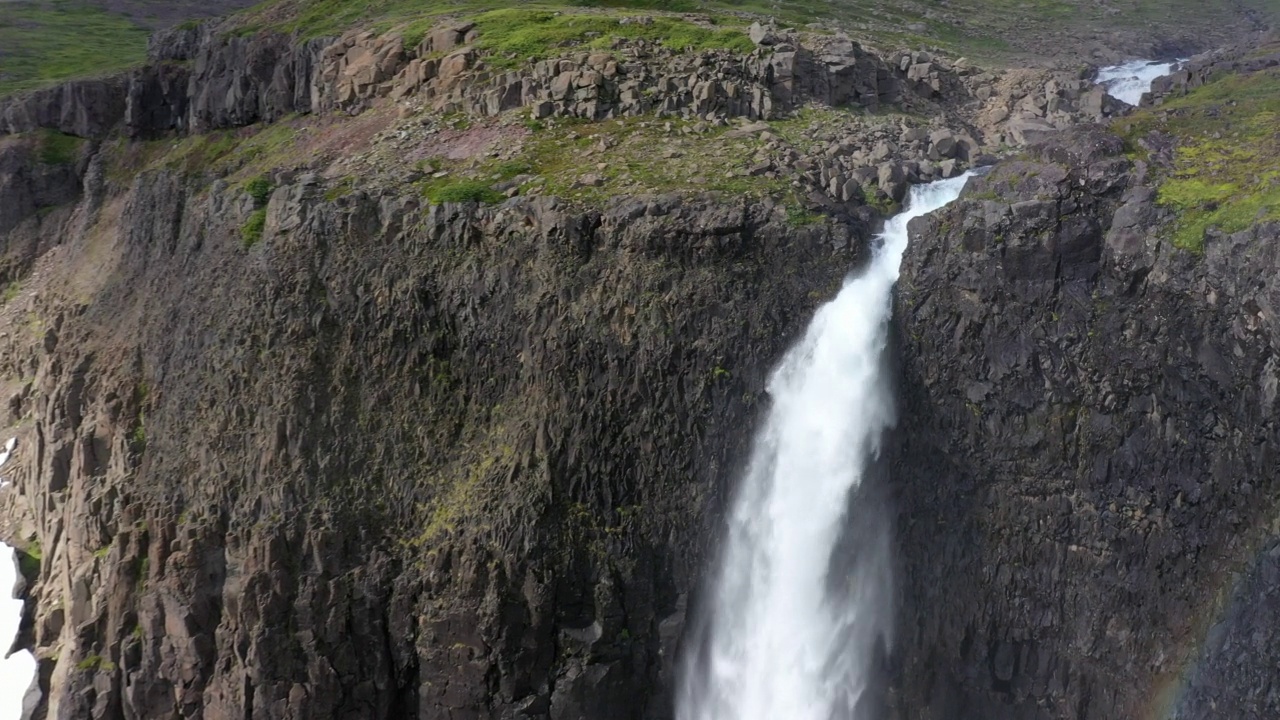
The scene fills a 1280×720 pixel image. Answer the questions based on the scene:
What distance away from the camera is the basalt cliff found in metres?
26.1

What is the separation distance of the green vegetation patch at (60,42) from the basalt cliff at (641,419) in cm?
4818

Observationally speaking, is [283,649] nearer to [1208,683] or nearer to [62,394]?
[62,394]

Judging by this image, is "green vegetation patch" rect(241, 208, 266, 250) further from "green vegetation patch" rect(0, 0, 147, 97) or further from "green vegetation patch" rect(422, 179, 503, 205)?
"green vegetation patch" rect(0, 0, 147, 97)

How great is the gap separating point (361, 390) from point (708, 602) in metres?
12.5

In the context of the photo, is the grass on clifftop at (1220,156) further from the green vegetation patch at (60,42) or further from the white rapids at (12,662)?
the green vegetation patch at (60,42)

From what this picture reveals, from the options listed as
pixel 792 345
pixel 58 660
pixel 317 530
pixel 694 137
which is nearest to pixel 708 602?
pixel 792 345

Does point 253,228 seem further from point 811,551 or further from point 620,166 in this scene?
point 811,551

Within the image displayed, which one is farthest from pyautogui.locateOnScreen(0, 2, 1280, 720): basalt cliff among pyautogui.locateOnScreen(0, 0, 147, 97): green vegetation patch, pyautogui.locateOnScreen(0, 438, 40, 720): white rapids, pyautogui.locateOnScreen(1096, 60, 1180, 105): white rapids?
pyautogui.locateOnScreen(0, 0, 147, 97): green vegetation patch

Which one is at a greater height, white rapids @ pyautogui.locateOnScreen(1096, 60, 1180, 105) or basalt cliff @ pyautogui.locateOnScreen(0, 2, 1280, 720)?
white rapids @ pyautogui.locateOnScreen(1096, 60, 1180, 105)

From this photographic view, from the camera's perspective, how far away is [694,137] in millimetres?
35562

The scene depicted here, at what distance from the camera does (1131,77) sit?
45.7m

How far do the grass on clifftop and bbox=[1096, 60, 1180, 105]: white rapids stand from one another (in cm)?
805

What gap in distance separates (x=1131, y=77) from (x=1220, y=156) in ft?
65.6

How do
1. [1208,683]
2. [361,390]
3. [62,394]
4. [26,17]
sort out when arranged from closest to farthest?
[1208,683]
[361,390]
[62,394]
[26,17]
